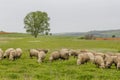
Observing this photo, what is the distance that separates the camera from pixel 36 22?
96.6 metres

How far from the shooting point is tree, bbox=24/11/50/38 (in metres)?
96.8

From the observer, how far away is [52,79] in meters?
16.4

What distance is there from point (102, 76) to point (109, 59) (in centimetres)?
441

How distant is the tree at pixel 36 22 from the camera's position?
96.8m

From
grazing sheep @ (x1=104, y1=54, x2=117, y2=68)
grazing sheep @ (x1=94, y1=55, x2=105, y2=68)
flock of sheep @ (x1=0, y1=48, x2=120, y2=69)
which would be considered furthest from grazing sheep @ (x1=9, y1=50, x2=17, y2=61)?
grazing sheep @ (x1=104, y1=54, x2=117, y2=68)

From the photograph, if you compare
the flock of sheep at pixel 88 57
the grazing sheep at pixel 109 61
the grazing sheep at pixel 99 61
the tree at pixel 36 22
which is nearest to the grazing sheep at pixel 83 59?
the flock of sheep at pixel 88 57

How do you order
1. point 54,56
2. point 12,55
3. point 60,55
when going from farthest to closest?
point 12,55 → point 60,55 → point 54,56

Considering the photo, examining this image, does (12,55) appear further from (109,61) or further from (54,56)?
(109,61)

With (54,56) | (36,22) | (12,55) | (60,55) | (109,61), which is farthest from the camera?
(36,22)

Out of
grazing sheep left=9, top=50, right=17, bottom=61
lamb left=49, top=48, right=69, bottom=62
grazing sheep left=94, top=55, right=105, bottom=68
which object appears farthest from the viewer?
grazing sheep left=9, top=50, right=17, bottom=61

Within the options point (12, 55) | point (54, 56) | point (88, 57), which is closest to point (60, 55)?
point (54, 56)

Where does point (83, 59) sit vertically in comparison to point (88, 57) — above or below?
below

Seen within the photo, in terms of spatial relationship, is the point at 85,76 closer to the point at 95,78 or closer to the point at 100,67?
the point at 95,78

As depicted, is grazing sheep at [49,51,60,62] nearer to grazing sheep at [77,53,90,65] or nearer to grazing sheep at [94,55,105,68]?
grazing sheep at [77,53,90,65]
